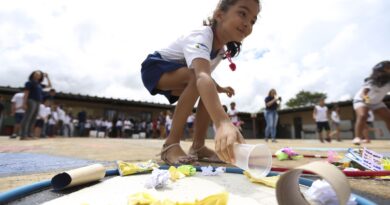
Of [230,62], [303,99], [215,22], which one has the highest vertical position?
[303,99]

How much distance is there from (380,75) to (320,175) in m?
5.35

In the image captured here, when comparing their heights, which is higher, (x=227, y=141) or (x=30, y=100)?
(x=30, y=100)

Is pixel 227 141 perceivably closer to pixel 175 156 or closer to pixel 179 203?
pixel 179 203

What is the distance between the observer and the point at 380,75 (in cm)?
503

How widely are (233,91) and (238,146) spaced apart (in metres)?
1.64

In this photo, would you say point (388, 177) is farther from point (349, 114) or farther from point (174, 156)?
point (349, 114)

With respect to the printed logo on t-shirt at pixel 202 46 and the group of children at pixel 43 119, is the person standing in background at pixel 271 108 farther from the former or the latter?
the printed logo on t-shirt at pixel 202 46

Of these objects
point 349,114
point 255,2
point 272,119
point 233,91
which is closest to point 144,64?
point 233,91

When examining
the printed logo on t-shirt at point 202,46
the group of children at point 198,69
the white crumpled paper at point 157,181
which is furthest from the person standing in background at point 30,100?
the white crumpled paper at point 157,181

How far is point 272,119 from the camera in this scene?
838 centimetres

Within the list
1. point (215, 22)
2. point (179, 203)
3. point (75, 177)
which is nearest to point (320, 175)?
point (179, 203)

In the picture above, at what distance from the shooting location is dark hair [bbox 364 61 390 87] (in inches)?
196

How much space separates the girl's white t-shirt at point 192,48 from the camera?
176 centimetres

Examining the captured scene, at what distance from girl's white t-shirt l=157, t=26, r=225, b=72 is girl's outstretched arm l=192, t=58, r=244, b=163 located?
66 millimetres
